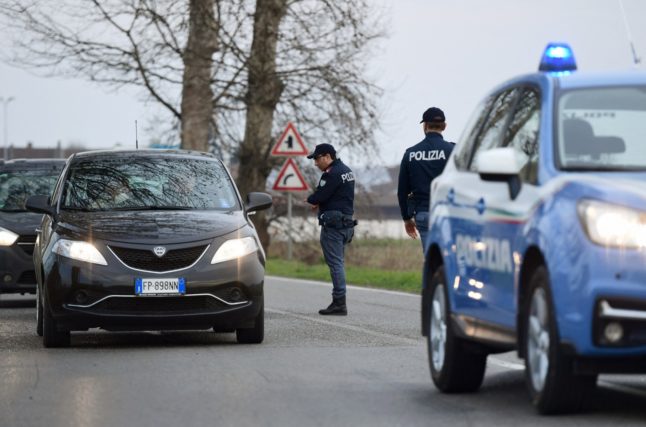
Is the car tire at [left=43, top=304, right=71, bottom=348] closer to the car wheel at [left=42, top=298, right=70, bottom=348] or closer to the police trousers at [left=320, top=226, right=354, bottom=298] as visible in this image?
the car wheel at [left=42, top=298, right=70, bottom=348]

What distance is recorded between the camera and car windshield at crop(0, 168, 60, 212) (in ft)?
63.5

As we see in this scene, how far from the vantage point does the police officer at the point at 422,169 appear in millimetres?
15305

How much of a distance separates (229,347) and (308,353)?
98 centimetres

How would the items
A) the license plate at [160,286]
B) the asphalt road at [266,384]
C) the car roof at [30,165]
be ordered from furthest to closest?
the car roof at [30,165], the license plate at [160,286], the asphalt road at [266,384]

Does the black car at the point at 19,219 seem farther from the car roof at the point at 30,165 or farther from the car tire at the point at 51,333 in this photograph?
the car tire at the point at 51,333

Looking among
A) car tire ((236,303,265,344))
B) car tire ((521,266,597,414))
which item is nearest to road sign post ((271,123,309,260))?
car tire ((236,303,265,344))

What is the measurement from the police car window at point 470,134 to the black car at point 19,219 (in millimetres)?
9072

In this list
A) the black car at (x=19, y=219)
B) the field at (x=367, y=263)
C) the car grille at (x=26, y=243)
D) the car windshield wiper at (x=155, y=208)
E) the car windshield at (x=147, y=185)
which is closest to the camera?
the car windshield wiper at (x=155, y=208)

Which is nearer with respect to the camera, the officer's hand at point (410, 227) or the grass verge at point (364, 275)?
the officer's hand at point (410, 227)

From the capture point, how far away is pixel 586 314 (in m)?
7.56

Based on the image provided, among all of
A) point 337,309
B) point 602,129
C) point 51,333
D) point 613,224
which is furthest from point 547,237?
point 337,309

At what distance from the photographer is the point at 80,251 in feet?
42.9

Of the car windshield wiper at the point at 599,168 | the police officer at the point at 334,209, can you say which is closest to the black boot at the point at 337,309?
the police officer at the point at 334,209

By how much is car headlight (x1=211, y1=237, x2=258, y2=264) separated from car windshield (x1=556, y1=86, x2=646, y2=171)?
195 inches
